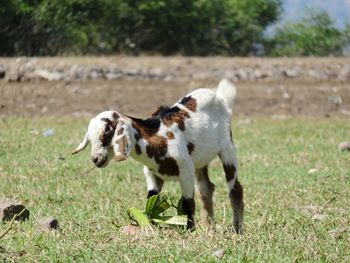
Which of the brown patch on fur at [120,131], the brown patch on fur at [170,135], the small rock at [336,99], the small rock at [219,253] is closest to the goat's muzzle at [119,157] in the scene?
the brown patch on fur at [120,131]

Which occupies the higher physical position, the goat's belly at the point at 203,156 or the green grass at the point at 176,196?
the goat's belly at the point at 203,156

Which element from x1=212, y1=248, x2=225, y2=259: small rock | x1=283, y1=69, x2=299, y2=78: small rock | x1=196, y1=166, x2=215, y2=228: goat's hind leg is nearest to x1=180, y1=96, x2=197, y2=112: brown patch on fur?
x1=196, y1=166, x2=215, y2=228: goat's hind leg

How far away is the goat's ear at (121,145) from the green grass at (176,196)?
21.9 inches

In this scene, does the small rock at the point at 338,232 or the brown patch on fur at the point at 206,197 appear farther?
the brown patch on fur at the point at 206,197

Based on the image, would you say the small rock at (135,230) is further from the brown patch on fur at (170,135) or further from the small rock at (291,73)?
the small rock at (291,73)

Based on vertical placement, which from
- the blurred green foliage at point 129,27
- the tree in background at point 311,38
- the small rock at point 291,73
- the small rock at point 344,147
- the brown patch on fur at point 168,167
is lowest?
the tree in background at point 311,38

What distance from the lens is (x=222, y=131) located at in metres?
7.08

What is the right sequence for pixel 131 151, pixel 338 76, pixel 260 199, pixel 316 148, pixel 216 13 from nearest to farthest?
pixel 131 151 < pixel 260 199 < pixel 316 148 < pixel 338 76 < pixel 216 13

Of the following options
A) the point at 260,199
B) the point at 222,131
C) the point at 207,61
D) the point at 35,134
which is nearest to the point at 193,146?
the point at 222,131

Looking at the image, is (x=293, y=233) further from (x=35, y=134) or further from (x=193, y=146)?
(x=35, y=134)

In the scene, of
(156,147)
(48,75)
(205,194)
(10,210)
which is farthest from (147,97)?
(156,147)

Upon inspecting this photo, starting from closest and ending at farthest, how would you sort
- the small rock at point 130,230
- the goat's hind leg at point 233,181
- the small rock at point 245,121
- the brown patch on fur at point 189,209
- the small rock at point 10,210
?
the small rock at point 130,230
the brown patch on fur at point 189,209
the small rock at point 10,210
the goat's hind leg at point 233,181
the small rock at point 245,121

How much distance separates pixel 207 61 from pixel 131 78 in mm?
2489

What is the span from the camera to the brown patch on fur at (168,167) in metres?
6.51
